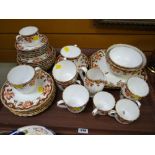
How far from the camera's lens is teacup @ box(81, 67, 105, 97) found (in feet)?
2.02

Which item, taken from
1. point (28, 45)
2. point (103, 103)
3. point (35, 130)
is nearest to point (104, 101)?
point (103, 103)

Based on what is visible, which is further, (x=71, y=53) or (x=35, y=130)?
(x=71, y=53)

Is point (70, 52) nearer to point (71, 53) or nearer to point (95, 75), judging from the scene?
point (71, 53)

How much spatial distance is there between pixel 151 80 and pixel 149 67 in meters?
0.06

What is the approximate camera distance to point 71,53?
704 mm

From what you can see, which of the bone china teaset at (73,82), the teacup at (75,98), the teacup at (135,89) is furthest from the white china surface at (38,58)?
the teacup at (135,89)

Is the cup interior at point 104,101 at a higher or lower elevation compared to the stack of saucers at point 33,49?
lower

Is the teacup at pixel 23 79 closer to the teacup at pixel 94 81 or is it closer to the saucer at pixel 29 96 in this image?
the saucer at pixel 29 96

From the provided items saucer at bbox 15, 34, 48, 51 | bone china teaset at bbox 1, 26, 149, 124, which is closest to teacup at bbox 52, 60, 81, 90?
bone china teaset at bbox 1, 26, 149, 124

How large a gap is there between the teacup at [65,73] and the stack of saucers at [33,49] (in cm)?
7

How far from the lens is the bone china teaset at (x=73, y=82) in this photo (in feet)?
1.97

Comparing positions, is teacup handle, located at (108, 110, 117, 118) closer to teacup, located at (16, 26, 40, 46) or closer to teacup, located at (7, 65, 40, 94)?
teacup, located at (7, 65, 40, 94)

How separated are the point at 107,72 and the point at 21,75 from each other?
29 centimetres

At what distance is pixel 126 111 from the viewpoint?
1.98ft
